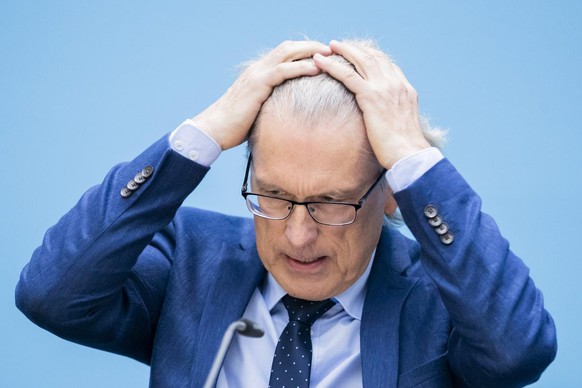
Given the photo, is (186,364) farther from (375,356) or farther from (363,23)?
(363,23)

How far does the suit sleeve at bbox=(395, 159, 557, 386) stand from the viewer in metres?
1.95

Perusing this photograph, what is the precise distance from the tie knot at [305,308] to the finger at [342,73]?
0.43 m

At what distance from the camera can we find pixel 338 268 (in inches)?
83.2

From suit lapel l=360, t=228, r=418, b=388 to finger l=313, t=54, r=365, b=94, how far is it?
376 mm

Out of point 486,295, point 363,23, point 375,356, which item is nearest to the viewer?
point 486,295

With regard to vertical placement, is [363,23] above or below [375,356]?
above

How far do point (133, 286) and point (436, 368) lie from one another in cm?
62

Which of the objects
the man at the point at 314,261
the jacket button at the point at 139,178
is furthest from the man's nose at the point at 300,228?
the jacket button at the point at 139,178

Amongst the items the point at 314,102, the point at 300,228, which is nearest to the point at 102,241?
the point at 300,228

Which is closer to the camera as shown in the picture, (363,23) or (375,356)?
(375,356)

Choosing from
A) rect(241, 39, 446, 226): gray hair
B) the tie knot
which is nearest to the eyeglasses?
rect(241, 39, 446, 226): gray hair

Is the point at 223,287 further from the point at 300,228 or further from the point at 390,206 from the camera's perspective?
the point at 390,206

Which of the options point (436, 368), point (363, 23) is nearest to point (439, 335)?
point (436, 368)

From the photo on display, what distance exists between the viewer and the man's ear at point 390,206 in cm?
225
